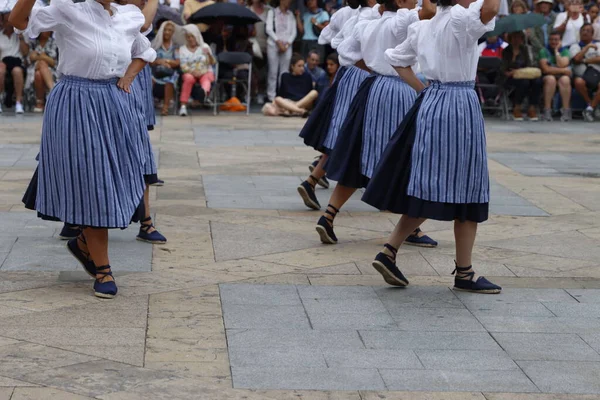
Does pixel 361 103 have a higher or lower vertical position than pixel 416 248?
higher

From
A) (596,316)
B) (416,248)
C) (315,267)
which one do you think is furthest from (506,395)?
(416,248)

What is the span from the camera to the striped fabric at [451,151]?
243 inches

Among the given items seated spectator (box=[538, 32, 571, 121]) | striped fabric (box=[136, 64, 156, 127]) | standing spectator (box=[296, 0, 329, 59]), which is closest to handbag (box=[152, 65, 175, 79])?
standing spectator (box=[296, 0, 329, 59])

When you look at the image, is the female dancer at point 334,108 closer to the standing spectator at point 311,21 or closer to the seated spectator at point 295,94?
the seated spectator at point 295,94

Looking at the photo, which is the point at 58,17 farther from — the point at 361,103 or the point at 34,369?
the point at 361,103

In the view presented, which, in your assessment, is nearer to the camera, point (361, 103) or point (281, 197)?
point (361, 103)

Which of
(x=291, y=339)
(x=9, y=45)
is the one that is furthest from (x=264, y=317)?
(x=9, y=45)

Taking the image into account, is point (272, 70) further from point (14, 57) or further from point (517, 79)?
point (14, 57)

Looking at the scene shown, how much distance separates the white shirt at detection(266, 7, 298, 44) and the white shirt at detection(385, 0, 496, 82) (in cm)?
1202

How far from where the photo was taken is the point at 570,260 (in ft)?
24.2

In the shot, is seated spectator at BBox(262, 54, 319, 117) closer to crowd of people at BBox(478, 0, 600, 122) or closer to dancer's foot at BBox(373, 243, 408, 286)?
crowd of people at BBox(478, 0, 600, 122)

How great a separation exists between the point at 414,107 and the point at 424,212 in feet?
1.94

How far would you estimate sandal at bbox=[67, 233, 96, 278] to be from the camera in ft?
21.1

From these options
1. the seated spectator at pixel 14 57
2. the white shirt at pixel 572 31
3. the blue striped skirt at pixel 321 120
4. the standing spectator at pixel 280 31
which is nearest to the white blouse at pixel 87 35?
the blue striped skirt at pixel 321 120
